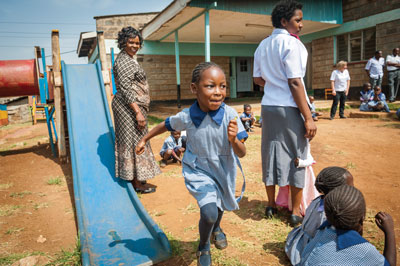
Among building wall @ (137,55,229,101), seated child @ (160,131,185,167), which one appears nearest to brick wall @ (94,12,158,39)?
building wall @ (137,55,229,101)

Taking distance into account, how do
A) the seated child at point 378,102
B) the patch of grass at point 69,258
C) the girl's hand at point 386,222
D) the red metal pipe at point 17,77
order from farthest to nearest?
the seated child at point 378,102, the red metal pipe at point 17,77, the patch of grass at point 69,258, the girl's hand at point 386,222

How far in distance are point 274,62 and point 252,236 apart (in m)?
1.55

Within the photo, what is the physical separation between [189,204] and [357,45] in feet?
37.7

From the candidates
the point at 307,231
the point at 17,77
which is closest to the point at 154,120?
the point at 17,77

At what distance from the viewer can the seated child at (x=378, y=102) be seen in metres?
8.76

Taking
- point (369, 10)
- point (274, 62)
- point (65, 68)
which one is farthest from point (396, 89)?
point (65, 68)

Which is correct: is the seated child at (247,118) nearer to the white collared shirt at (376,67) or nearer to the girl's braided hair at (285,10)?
the girl's braided hair at (285,10)

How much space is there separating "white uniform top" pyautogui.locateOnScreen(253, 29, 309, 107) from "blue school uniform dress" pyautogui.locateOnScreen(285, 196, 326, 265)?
3.03ft

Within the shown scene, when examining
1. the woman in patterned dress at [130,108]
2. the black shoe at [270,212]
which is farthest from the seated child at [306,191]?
the woman in patterned dress at [130,108]

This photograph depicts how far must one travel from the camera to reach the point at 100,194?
342 centimetres

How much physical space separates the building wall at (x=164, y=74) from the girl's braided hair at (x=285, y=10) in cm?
1182

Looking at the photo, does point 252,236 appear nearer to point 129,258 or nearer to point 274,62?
point 129,258

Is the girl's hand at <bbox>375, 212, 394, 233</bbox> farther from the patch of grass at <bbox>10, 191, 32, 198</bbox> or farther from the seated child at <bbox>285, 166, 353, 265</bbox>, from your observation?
the patch of grass at <bbox>10, 191, 32, 198</bbox>

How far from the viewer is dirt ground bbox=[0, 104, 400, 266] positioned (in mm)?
2453
